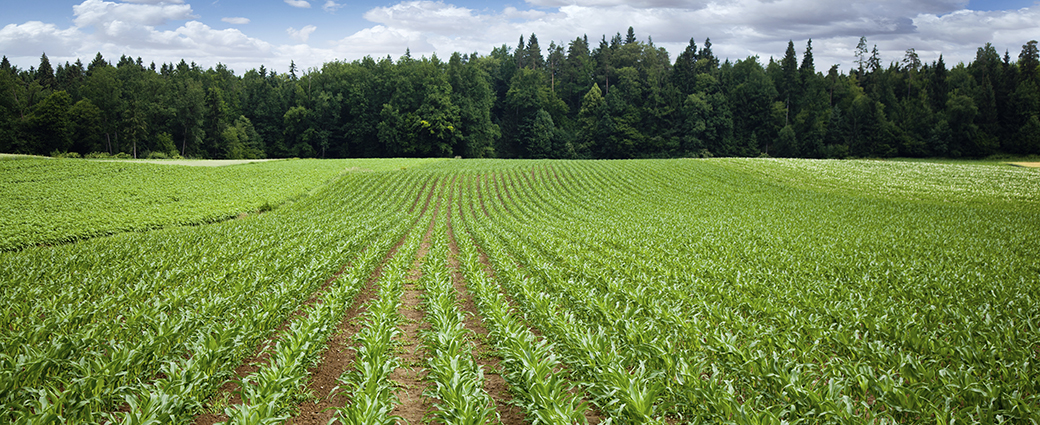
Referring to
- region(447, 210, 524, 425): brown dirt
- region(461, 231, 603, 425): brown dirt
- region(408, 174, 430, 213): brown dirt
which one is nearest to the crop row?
region(447, 210, 524, 425): brown dirt

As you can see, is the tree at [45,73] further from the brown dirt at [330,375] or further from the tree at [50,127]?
the brown dirt at [330,375]

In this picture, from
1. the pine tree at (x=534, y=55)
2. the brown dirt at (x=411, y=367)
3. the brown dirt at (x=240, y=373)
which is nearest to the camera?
the brown dirt at (x=240, y=373)

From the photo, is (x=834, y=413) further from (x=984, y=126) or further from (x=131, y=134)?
(x=984, y=126)

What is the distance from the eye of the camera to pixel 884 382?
4.78 metres

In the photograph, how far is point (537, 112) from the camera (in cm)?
8388

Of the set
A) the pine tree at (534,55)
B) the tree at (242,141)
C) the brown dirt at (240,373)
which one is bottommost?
the brown dirt at (240,373)

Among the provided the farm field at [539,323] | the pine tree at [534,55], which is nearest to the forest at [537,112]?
the pine tree at [534,55]

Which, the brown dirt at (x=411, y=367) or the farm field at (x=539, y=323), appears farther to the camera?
the brown dirt at (x=411, y=367)

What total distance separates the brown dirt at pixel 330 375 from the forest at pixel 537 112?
213 feet

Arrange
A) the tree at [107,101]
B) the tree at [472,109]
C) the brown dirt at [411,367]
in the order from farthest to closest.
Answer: the tree at [472,109] < the tree at [107,101] < the brown dirt at [411,367]

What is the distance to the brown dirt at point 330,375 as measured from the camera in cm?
548

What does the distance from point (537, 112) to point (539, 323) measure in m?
78.7

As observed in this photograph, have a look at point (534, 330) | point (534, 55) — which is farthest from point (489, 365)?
point (534, 55)

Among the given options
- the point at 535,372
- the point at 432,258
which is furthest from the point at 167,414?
the point at 432,258
